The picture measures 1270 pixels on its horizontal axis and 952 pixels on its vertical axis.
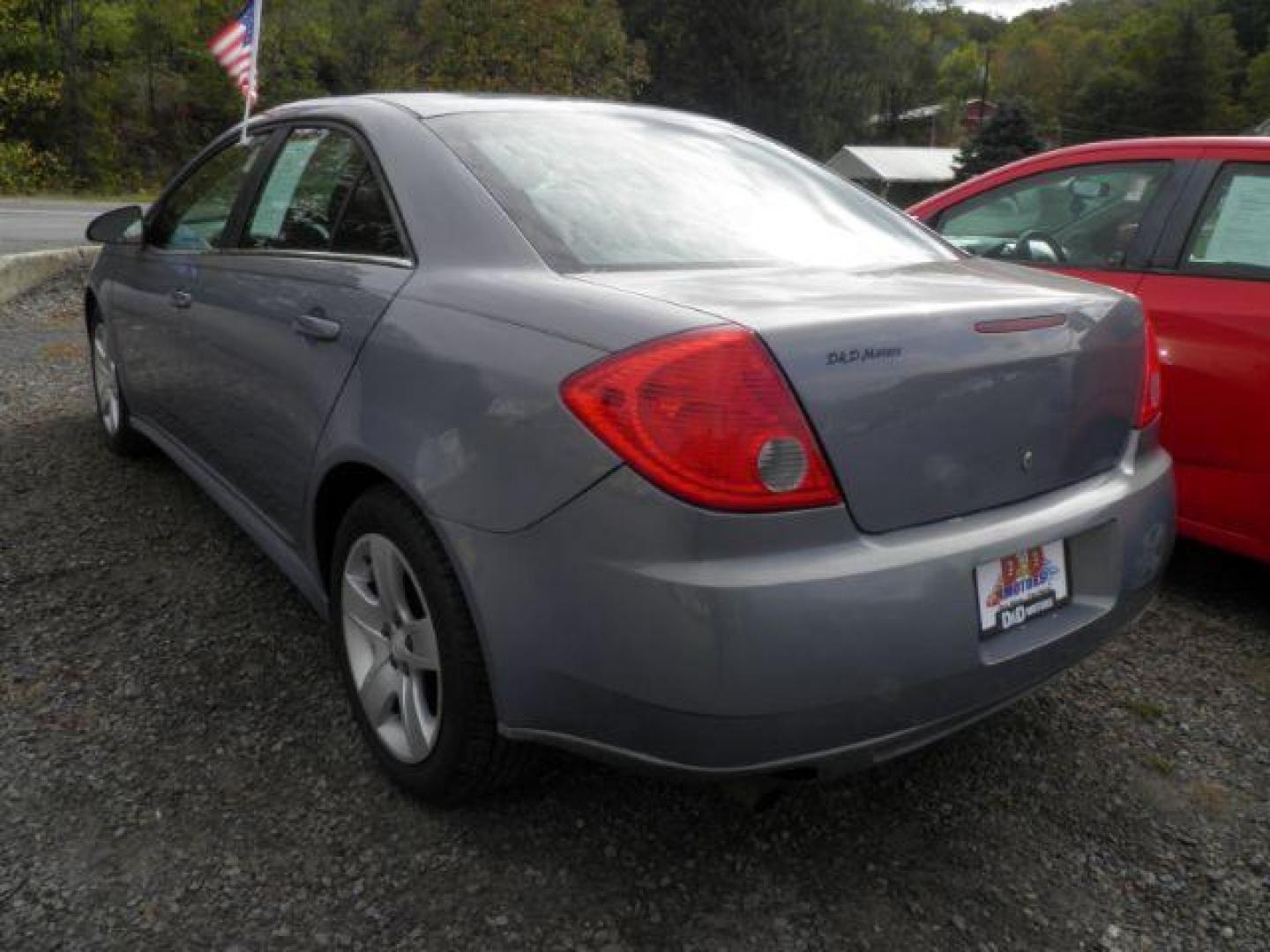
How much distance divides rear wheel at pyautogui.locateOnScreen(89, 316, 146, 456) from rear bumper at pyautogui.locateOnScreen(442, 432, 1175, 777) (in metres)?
3.02

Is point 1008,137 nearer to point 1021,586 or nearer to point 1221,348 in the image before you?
point 1221,348

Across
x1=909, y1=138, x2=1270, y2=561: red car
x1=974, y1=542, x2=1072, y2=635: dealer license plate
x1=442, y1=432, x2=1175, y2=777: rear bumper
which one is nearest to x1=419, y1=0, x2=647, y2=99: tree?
x1=909, y1=138, x2=1270, y2=561: red car

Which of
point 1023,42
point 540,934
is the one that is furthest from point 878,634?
point 1023,42

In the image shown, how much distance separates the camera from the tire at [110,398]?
14.1 feet

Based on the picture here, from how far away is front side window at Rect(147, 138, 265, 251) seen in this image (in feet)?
10.5

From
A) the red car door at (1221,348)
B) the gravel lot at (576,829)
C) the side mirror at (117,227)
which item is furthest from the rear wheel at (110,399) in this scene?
the red car door at (1221,348)

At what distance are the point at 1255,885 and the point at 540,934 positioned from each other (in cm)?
139

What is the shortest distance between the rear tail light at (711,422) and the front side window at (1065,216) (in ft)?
7.08

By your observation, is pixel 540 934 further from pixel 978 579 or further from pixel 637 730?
pixel 978 579

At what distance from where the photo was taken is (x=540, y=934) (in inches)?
74.4

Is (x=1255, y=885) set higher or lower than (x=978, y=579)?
lower

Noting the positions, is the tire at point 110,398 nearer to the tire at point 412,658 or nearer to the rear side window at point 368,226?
the rear side window at point 368,226

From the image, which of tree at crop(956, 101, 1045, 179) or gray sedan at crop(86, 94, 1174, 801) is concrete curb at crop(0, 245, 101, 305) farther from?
tree at crop(956, 101, 1045, 179)

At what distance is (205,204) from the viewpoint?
3.46 meters
